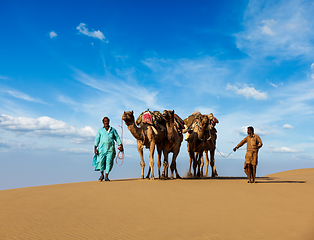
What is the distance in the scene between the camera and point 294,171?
87.4ft

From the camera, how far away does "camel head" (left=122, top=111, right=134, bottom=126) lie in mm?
12672

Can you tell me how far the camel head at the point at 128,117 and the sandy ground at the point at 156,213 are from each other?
3709 millimetres

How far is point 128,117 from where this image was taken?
12.8m

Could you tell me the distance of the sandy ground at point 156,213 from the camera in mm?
5223

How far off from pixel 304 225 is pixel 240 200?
2395mm

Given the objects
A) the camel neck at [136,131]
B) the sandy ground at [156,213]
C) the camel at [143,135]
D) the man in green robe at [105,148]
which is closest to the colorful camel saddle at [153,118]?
the camel at [143,135]

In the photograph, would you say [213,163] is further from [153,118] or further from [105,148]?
[105,148]

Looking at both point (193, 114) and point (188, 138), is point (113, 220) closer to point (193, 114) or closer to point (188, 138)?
point (188, 138)

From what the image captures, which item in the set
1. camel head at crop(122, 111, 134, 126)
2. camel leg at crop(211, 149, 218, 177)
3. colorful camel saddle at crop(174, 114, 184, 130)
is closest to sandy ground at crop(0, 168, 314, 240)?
camel head at crop(122, 111, 134, 126)

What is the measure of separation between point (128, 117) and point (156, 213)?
263 inches

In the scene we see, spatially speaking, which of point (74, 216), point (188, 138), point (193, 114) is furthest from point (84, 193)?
point (193, 114)

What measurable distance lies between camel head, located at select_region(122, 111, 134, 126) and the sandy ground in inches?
146

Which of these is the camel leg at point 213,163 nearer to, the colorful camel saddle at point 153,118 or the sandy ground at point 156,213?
the colorful camel saddle at point 153,118

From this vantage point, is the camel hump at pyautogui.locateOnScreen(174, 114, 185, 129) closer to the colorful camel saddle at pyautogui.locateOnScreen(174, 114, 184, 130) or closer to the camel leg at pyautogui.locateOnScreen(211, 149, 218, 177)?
the colorful camel saddle at pyautogui.locateOnScreen(174, 114, 184, 130)
